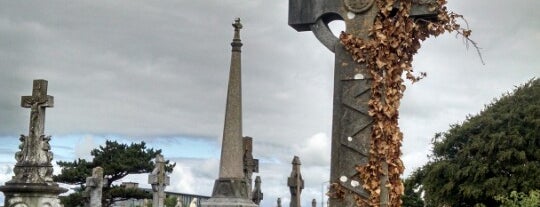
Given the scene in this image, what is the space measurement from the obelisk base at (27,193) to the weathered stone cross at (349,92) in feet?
23.6

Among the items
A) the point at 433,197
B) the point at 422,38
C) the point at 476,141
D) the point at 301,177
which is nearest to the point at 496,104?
the point at 476,141

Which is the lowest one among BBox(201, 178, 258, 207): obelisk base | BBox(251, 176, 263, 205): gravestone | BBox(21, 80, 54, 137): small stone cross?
BBox(201, 178, 258, 207): obelisk base

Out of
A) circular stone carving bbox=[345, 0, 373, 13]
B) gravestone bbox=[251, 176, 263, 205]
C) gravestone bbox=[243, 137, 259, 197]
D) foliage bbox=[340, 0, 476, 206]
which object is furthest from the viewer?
gravestone bbox=[251, 176, 263, 205]

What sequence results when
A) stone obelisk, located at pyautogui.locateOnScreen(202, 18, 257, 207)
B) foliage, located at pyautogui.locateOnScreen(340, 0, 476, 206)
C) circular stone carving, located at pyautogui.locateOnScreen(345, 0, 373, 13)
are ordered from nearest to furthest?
foliage, located at pyautogui.locateOnScreen(340, 0, 476, 206)
circular stone carving, located at pyautogui.locateOnScreen(345, 0, 373, 13)
stone obelisk, located at pyautogui.locateOnScreen(202, 18, 257, 207)

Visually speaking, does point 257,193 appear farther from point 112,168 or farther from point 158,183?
point 112,168

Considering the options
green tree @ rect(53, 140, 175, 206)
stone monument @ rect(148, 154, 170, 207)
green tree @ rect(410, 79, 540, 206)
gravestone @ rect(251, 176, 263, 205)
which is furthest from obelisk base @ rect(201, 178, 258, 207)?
green tree @ rect(410, 79, 540, 206)

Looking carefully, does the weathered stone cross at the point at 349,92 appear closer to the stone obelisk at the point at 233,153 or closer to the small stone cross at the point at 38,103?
the small stone cross at the point at 38,103

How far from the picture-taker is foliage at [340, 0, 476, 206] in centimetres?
548

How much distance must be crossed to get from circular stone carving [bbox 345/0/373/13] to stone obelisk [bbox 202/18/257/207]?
1074 centimetres

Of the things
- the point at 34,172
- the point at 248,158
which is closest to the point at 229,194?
the point at 248,158

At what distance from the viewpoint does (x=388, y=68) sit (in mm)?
5578

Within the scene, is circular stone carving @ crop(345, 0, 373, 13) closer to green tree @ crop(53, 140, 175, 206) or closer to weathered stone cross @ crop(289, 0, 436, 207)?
weathered stone cross @ crop(289, 0, 436, 207)

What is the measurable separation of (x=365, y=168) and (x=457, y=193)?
33.8 metres

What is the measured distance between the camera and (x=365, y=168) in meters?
5.47
